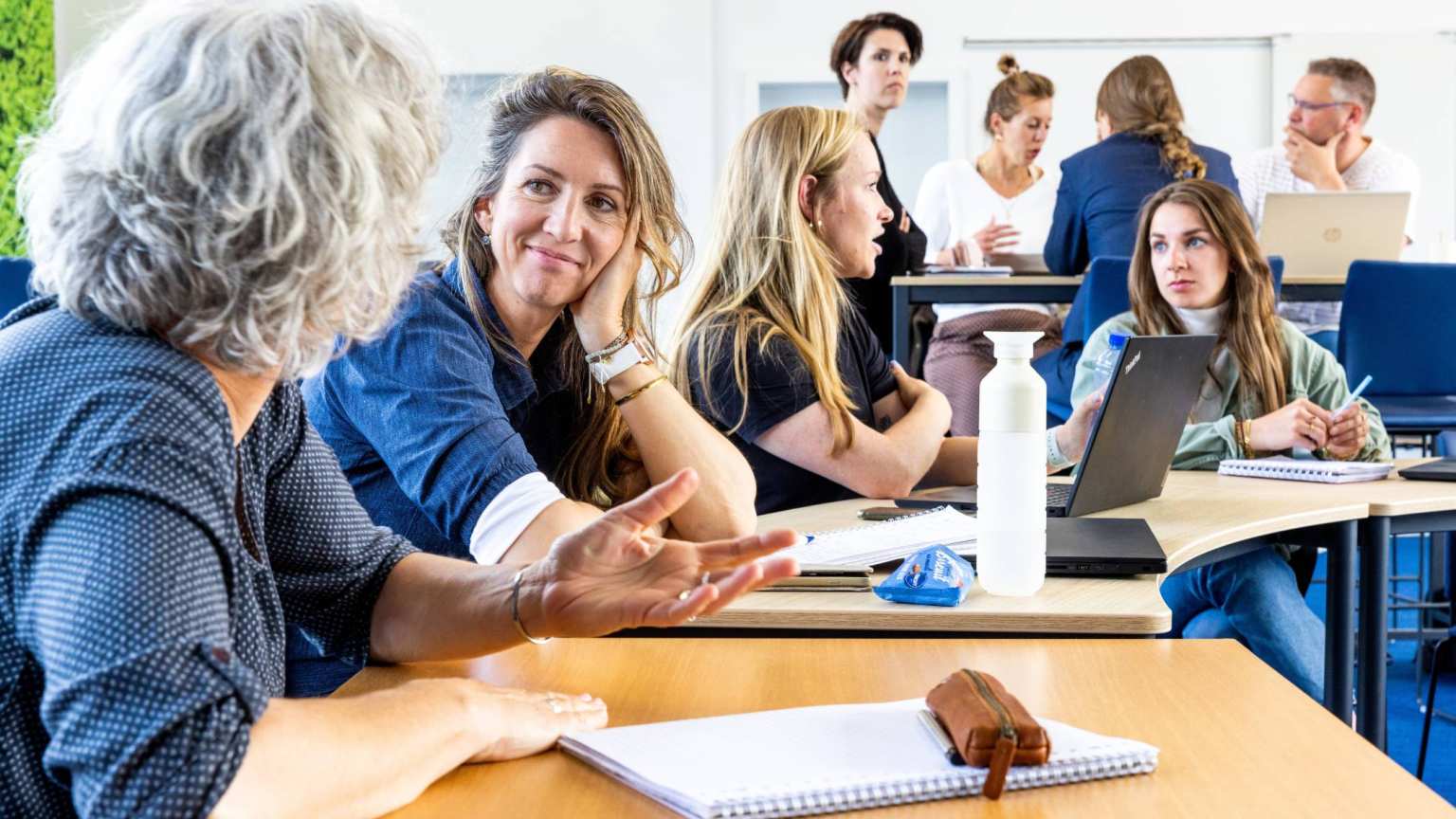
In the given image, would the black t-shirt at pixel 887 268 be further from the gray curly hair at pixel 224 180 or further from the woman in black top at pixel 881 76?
the gray curly hair at pixel 224 180

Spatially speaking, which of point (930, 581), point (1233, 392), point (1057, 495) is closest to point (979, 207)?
point (1233, 392)

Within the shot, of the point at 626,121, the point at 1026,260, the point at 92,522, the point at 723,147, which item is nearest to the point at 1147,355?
the point at 626,121

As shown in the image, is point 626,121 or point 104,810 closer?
point 104,810

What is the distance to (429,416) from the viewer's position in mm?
1562

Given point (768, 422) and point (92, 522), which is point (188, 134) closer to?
point (92, 522)

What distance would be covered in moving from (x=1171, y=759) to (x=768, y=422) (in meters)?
1.30

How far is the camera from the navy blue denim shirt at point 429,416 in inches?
60.4

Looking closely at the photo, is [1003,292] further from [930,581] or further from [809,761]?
[809,761]

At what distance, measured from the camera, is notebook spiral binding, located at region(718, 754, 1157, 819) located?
2.63 feet

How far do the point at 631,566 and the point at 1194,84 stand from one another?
748cm

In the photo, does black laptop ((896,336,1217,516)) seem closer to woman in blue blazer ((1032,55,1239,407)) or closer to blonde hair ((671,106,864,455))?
blonde hair ((671,106,864,455))

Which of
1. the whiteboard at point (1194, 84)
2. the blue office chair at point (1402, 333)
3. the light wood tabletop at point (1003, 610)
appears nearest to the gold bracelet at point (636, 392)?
the light wood tabletop at point (1003, 610)

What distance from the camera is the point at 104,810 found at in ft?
2.30

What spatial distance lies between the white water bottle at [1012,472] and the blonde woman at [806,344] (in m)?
0.76
